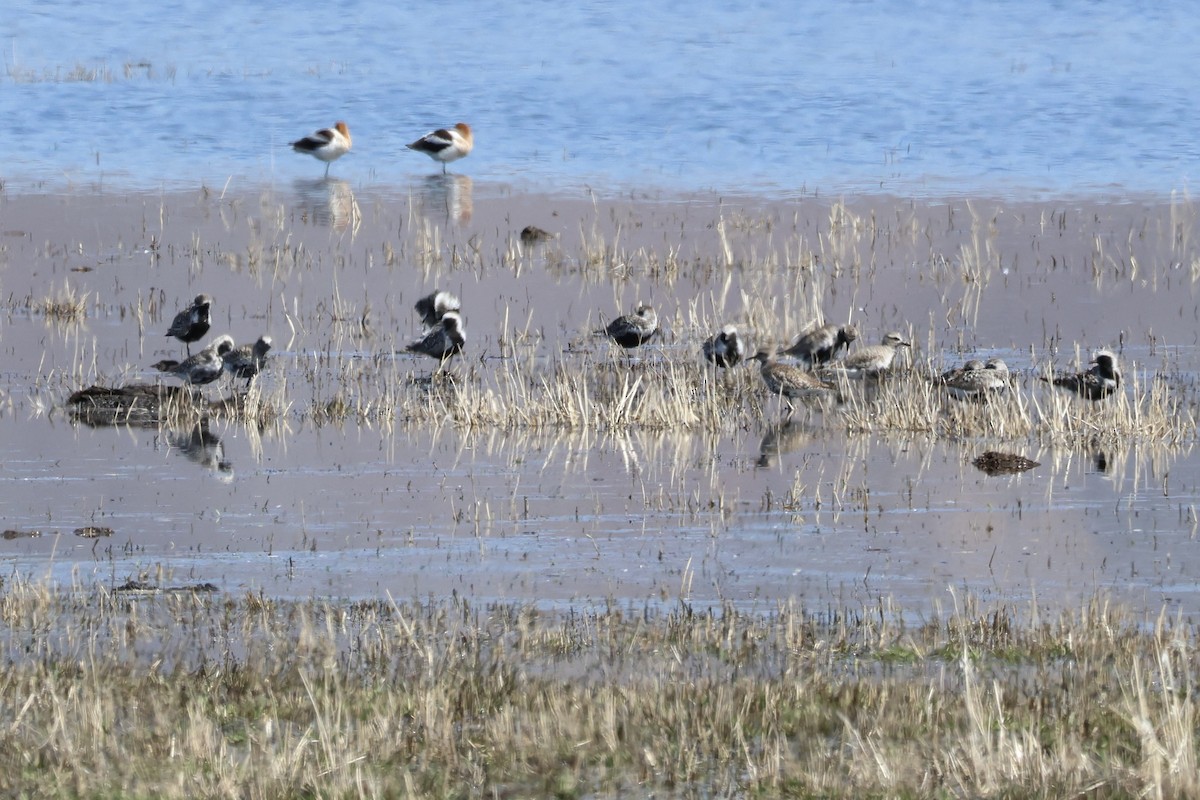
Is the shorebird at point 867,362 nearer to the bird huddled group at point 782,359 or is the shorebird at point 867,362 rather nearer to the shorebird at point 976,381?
the bird huddled group at point 782,359

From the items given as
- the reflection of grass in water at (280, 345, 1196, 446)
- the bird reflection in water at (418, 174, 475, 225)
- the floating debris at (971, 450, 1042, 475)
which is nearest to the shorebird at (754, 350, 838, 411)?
the reflection of grass in water at (280, 345, 1196, 446)

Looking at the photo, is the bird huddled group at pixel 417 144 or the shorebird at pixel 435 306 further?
the bird huddled group at pixel 417 144

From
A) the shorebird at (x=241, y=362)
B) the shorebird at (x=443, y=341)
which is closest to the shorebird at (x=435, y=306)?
the shorebird at (x=443, y=341)

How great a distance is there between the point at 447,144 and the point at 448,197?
18.7 feet

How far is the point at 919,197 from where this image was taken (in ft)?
131

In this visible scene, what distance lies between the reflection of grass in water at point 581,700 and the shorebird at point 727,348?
9069mm

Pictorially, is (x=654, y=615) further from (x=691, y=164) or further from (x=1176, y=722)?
(x=691, y=164)

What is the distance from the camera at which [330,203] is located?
1539 inches

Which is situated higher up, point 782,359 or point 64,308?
point 782,359

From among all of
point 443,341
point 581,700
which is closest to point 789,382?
point 443,341

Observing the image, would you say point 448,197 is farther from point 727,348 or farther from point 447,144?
point 727,348

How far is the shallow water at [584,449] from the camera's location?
11.6 m

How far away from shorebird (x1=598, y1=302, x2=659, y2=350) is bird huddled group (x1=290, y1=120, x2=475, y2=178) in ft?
82.7

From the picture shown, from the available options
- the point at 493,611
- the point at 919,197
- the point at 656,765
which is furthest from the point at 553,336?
the point at 919,197
